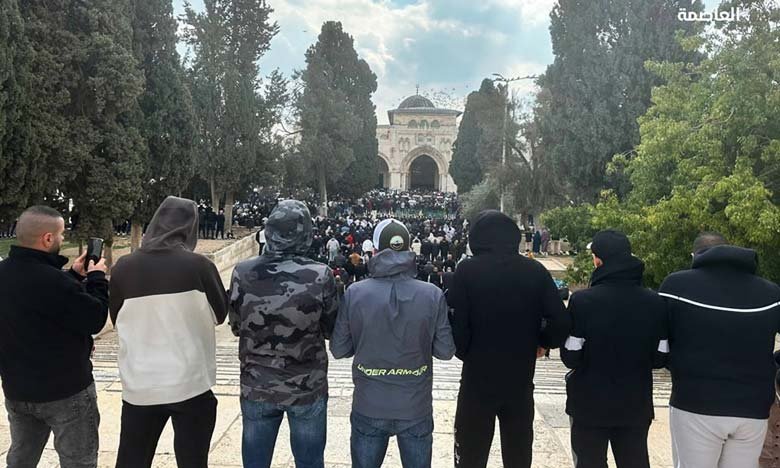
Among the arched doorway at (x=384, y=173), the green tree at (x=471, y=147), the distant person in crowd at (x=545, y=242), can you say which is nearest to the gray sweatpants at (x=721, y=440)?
the distant person in crowd at (x=545, y=242)

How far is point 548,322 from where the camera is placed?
2881 millimetres

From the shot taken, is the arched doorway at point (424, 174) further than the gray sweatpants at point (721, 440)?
Yes

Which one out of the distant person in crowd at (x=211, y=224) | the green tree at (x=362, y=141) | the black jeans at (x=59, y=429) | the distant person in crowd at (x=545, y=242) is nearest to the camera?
the black jeans at (x=59, y=429)

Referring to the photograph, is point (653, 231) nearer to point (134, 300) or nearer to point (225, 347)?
point (225, 347)

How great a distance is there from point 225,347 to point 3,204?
5.36m

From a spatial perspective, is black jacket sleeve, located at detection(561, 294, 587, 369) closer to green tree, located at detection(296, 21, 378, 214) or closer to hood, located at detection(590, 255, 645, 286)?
hood, located at detection(590, 255, 645, 286)

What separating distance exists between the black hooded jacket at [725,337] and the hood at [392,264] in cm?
135

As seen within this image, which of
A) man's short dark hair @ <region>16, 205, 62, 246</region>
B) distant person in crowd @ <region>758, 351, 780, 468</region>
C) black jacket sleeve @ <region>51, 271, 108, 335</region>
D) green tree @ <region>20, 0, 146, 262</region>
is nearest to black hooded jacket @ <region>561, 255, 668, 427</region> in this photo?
distant person in crowd @ <region>758, 351, 780, 468</region>

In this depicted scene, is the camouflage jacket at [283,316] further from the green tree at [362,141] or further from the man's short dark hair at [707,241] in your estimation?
the green tree at [362,141]

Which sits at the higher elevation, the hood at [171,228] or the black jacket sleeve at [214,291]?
the hood at [171,228]

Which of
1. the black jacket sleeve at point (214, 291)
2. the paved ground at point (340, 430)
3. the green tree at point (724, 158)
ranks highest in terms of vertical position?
the green tree at point (724, 158)

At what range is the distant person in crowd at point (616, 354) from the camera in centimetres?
278

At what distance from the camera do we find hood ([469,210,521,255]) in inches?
114

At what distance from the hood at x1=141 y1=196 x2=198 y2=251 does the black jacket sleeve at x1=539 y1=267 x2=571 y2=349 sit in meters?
1.80
